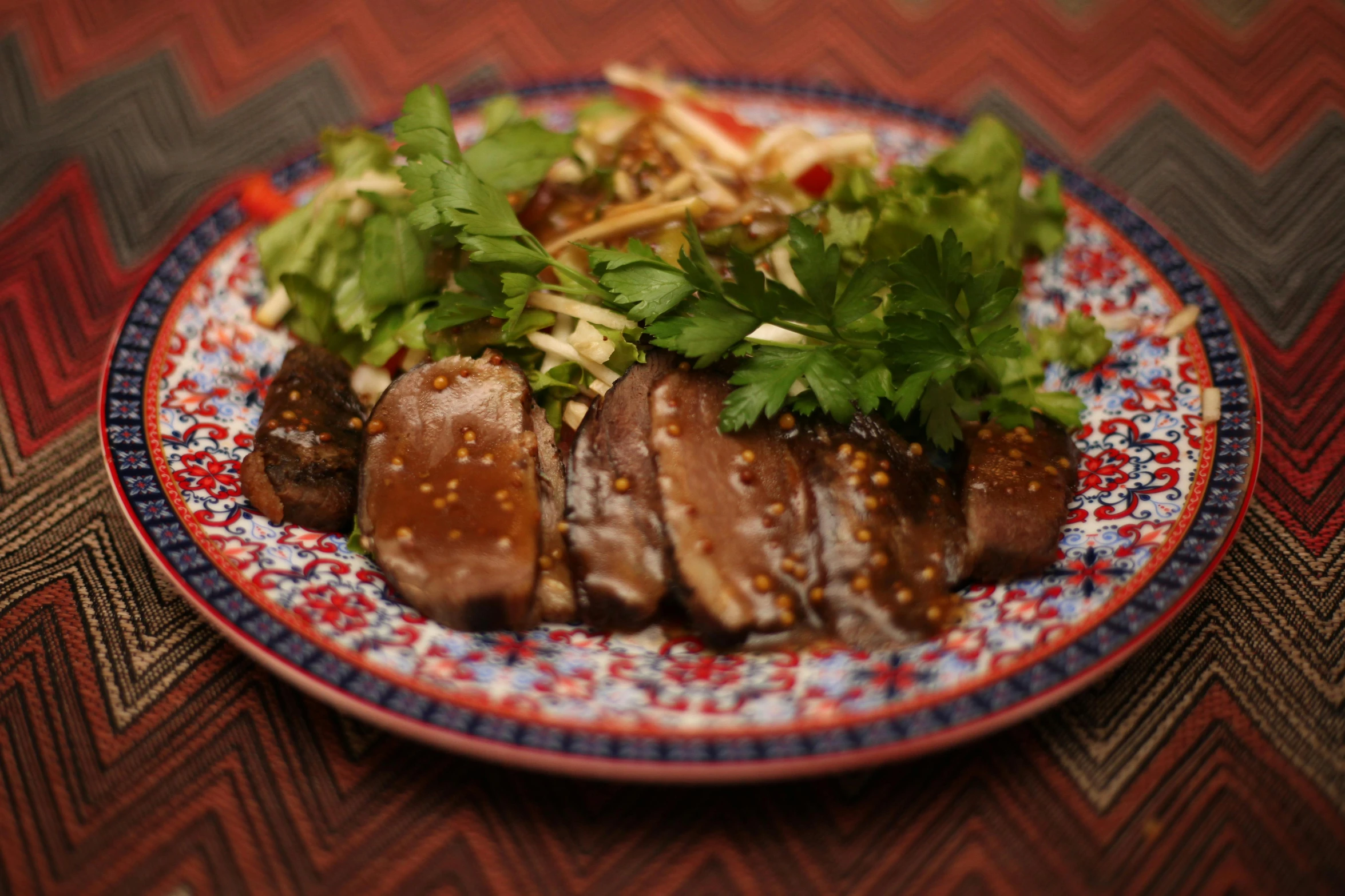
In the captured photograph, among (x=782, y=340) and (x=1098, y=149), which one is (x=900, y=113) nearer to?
(x=1098, y=149)

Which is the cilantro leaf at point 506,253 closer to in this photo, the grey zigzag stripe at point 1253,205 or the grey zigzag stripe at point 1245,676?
the grey zigzag stripe at point 1245,676

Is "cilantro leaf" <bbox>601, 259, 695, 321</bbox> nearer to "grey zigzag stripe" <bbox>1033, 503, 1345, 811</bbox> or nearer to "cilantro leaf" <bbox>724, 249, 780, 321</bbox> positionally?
"cilantro leaf" <bbox>724, 249, 780, 321</bbox>

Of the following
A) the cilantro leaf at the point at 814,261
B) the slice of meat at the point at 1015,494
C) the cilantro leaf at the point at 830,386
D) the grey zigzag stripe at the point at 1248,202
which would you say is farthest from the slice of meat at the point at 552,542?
the grey zigzag stripe at the point at 1248,202

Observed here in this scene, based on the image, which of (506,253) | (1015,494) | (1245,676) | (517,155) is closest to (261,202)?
(517,155)

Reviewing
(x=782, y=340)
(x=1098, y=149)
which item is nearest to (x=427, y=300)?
(x=782, y=340)

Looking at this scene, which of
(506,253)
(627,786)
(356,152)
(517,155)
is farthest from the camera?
(356,152)

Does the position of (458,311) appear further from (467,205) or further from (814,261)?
(814,261)

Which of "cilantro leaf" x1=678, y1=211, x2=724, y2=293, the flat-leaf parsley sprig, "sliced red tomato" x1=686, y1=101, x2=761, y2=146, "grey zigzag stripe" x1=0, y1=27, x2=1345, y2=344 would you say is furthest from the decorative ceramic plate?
"sliced red tomato" x1=686, y1=101, x2=761, y2=146
